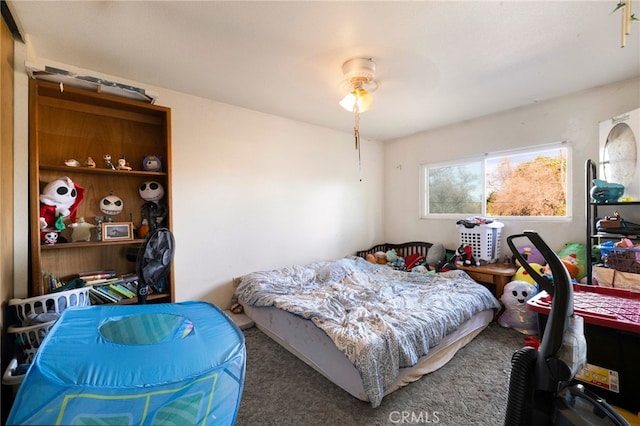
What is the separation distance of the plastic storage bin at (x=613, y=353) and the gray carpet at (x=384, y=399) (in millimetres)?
718

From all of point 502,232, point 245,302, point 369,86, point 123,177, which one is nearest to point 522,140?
point 502,232

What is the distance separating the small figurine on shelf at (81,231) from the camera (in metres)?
2.02

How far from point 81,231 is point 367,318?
7.32ft

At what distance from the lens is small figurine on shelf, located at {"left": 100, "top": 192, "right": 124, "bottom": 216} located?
2191 mm

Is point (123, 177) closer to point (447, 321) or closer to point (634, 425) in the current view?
point (447, 321)

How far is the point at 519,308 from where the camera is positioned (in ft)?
8.47

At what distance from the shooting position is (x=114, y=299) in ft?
6.57

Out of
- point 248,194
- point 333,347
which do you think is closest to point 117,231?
point 248,194

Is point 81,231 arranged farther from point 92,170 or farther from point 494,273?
point 494,273

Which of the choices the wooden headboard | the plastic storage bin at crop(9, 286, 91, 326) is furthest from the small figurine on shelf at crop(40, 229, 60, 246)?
the wooden headboard

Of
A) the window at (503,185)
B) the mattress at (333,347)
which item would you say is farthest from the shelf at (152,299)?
the window at (503,185)

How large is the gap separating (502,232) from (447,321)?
1764mm

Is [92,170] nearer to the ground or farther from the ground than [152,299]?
farther from the ground

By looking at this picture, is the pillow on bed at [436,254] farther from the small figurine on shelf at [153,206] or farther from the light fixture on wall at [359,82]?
the small figurine on shelf at [153,206]
